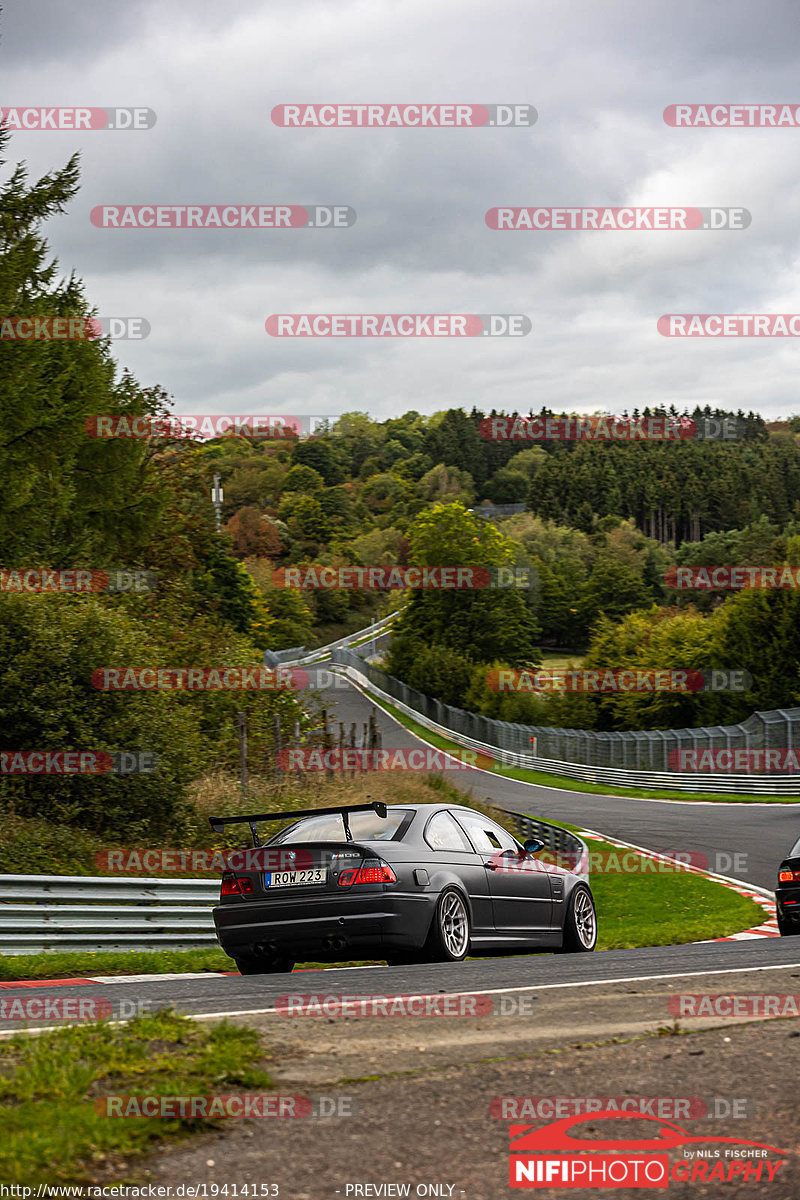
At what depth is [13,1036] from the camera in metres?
5.81

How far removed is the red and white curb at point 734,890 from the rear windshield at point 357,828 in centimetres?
447

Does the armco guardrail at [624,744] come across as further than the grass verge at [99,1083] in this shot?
Yes

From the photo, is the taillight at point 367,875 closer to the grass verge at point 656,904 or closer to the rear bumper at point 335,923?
the rear bumper at point 335,923

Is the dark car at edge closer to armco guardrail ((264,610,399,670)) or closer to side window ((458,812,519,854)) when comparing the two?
side window ((458,812,519,854))

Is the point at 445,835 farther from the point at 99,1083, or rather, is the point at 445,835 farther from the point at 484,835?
the point at 99,1083

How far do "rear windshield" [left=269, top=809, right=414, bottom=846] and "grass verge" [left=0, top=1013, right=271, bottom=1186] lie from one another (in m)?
3.90

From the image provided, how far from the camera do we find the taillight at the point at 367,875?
31.0 ft

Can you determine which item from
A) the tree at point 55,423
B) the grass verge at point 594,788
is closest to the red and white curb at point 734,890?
the grass verge at point 594,788

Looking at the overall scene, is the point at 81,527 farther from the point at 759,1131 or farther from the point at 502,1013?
the point at 759,1131

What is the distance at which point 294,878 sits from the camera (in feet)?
31.8

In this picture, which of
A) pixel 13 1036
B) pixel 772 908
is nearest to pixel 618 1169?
pixel 13 1036

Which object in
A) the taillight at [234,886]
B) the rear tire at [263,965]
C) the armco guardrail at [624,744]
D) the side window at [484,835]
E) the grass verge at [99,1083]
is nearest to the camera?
the grass verge at [99,1083]

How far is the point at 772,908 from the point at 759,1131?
15.9 m

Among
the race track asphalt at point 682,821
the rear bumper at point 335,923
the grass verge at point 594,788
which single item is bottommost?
the grass verge at point 594,788
